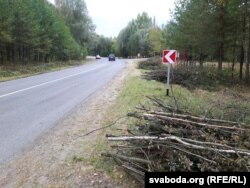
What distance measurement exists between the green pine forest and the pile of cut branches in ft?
52.5

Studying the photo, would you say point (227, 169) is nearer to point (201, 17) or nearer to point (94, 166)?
point (94, 166)

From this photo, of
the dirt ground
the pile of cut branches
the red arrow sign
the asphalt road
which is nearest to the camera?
the pile of cut branches

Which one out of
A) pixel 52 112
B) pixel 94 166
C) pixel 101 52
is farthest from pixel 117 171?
pixel 101 52

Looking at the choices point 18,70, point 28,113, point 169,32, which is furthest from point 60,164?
point 169,32

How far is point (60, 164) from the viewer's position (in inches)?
259

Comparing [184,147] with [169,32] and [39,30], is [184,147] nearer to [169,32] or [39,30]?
[169,32]

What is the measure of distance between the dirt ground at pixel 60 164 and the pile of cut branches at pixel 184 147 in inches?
18.7

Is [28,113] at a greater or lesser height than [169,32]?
lesser

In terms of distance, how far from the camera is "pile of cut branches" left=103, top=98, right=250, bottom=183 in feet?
16.9

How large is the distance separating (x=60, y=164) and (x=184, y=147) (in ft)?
8.21

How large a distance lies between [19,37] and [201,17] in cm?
2457

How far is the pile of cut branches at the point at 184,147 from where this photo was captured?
5.14 meters

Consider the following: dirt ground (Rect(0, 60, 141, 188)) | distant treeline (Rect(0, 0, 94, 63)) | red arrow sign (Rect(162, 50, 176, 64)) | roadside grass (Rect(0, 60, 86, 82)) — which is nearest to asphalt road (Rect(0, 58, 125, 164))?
dirt ground (Rect(0, 60, 141, 188))

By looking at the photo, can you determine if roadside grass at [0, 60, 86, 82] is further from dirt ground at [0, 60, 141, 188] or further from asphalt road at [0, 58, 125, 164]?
dirt ground at [0, 60, 141, 188]
